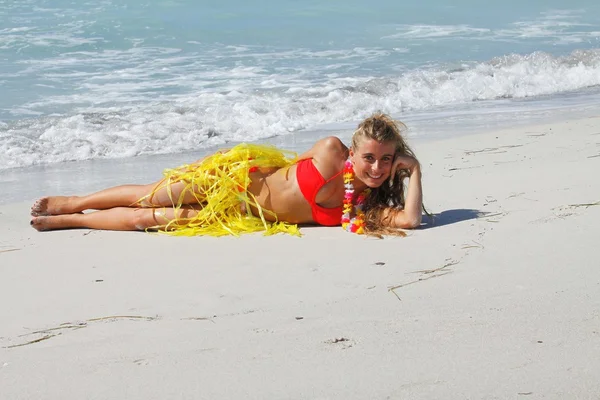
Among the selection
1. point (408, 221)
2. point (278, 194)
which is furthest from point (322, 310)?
point (278, 194)

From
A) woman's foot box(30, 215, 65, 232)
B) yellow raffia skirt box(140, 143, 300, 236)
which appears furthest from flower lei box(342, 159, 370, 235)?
woman's foot box(30, 215, 65, 232)

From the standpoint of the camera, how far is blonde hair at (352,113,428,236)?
4980 millimetres

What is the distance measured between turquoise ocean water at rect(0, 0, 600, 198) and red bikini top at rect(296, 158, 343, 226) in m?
3.17

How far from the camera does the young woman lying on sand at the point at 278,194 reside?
16.5ft

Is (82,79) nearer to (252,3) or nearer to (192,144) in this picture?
(192,144)

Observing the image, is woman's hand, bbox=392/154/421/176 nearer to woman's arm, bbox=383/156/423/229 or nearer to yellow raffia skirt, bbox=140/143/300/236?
woman's arm, bbox=383/156/423/229

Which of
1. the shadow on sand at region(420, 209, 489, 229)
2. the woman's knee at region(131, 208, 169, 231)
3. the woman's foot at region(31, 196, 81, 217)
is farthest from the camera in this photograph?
the woman's foot at region(31, 196, 81, 217)

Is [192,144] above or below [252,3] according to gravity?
below

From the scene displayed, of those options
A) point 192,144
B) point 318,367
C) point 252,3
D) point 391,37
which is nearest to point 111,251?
point 318,367

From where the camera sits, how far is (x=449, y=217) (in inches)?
205

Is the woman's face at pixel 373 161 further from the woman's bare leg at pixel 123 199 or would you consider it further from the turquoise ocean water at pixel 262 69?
the turquoise ocean water at pixel 262 69

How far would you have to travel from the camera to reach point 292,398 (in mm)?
2795

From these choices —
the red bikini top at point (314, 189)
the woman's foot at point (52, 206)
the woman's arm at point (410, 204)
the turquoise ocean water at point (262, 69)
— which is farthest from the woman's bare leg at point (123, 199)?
the turquoise ocean water at point (262, 69)

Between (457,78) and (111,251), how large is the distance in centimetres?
805
